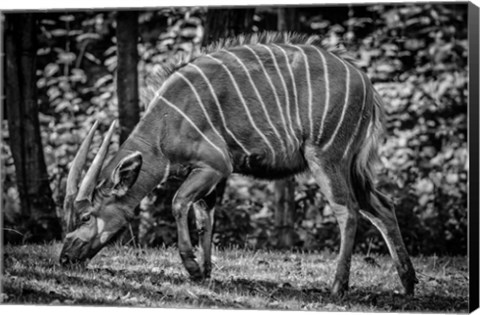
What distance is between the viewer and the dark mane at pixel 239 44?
868 cm

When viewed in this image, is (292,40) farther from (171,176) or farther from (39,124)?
(39,124)

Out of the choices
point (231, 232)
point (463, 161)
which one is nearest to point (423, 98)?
point (463, 161)

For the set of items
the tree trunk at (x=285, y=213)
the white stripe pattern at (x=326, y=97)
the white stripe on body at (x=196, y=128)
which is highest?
the white stripe pattern at (x=326, y=97)

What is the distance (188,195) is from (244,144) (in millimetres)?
616

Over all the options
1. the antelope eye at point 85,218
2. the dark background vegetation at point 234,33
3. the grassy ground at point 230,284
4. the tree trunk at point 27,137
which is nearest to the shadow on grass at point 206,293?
the grassy ground at point 230,284

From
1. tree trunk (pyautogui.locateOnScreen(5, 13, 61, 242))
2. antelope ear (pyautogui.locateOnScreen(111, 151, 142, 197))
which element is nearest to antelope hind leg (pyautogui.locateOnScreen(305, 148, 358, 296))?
antelope ear (pyautogui.locateOnScreen(111, 151, 142, 197))

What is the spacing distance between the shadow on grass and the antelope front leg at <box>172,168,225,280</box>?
299 mm

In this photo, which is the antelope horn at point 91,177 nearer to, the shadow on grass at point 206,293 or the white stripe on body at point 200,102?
the shadow on grass at point 206,293

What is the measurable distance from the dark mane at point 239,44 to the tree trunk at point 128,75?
0.73 m

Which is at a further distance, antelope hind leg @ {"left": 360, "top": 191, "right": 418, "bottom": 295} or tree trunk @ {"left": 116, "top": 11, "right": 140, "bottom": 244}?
tree trunk @ {"left": 116, "top": 11, "right": 140, "bottom": 244}

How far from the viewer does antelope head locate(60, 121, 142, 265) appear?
8484mm

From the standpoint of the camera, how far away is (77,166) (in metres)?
8.70

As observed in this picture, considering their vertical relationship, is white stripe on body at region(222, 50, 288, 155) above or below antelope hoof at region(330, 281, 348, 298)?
above

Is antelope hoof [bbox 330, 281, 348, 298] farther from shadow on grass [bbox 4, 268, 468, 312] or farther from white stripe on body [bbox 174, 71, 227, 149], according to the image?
white stripe on body [bbox 174, 71, 227, 149]
